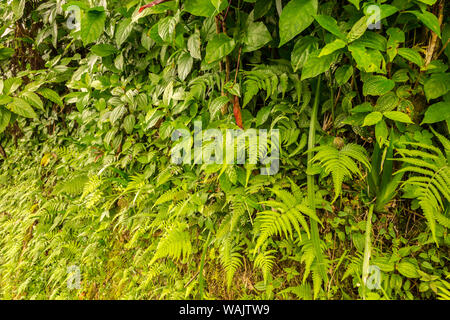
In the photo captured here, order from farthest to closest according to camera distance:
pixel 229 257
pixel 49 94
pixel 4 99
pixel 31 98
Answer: pixel 49 94
pixel 31 98
pixel 4 99
pixel 229 257

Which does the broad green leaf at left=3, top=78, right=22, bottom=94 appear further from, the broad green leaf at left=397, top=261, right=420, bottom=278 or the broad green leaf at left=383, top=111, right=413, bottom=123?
the broad green leaf at left=397, top=261, right=420, bottom=278

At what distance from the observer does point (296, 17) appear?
984 mm

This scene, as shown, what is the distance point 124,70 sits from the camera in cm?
183

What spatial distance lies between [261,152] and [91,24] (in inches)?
42.7

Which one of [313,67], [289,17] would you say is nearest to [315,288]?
[313,67]

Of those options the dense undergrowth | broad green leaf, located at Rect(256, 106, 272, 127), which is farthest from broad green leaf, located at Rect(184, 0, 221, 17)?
broad green leaf, located at Rect(256, 106, 272, 127)

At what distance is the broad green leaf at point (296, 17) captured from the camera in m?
0.98

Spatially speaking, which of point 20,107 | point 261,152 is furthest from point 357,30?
point 20,107

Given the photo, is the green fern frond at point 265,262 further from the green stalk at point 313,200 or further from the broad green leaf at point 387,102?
the broad green leaf at point 387,102

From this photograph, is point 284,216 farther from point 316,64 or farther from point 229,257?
point 316,64

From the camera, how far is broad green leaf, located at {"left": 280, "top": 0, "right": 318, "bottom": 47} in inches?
38.5

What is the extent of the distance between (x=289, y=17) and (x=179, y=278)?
1.43 meters
